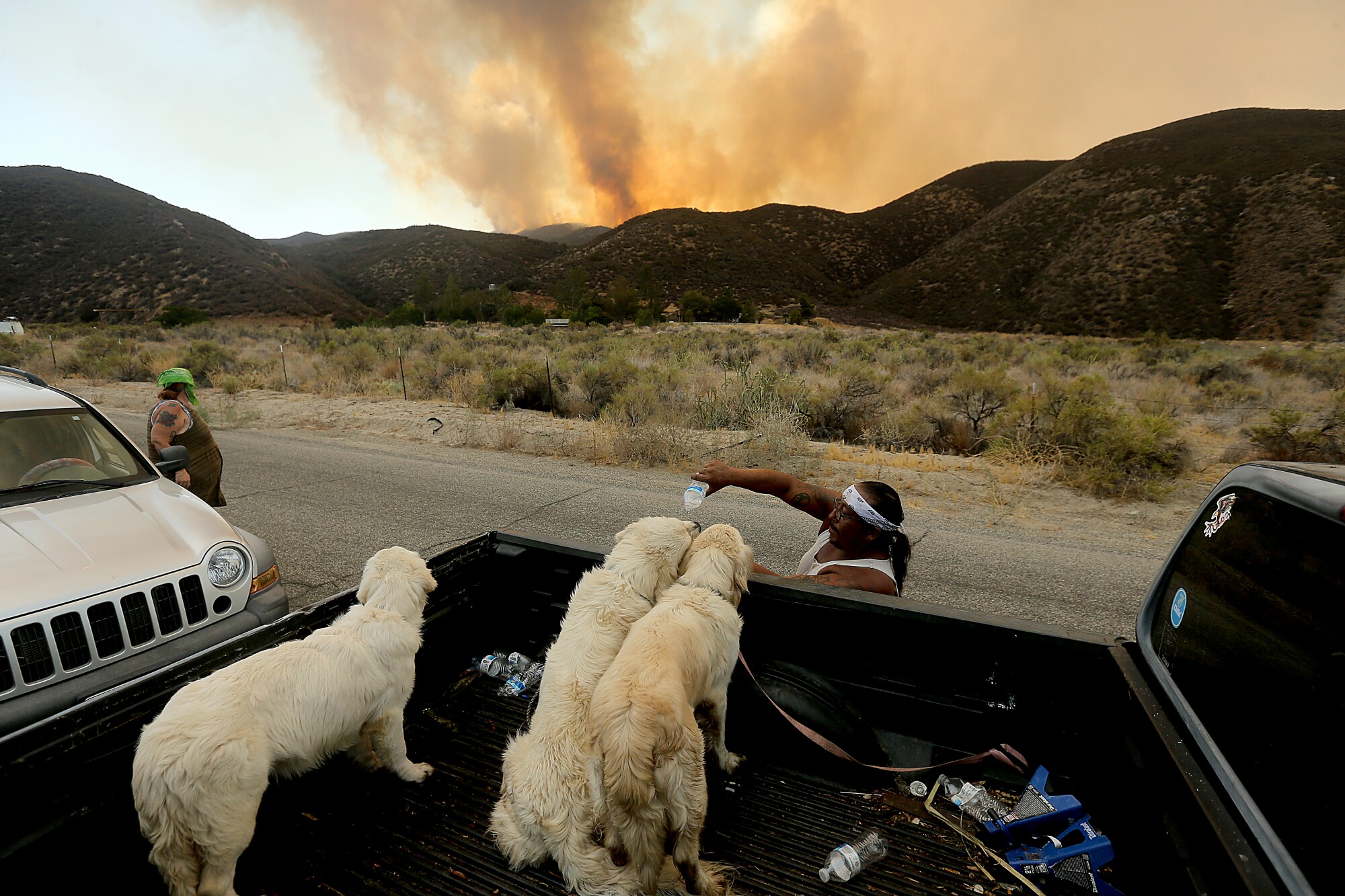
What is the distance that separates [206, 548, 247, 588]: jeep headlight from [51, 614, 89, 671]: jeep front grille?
607 millimetres

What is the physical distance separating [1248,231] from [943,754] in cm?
5953

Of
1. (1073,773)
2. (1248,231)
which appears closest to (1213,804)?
(1073,773)

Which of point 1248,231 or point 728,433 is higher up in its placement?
point 1248,231

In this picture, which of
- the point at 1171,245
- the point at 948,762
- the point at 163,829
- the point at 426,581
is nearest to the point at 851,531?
the point at 948,762

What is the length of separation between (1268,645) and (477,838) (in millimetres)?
2569

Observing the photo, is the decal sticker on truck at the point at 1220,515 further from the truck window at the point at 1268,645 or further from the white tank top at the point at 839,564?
the white tank top at the point at 839,564

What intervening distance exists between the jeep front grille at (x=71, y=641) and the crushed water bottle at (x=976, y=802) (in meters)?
3.93

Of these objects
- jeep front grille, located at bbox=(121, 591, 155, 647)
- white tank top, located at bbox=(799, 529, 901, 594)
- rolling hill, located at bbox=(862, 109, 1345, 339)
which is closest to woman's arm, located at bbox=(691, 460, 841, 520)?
white tank top, located at bbox=(799, 529, 901, 594)

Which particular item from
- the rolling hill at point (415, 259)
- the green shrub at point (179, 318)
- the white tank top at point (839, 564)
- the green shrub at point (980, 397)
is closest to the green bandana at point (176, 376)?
the white tank top at point (839, 564)

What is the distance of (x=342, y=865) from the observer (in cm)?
218

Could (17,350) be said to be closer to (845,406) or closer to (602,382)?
(602,382)

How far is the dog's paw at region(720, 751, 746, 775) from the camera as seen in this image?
265cm

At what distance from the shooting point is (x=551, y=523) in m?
7.10

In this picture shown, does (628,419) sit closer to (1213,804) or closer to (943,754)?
(943,754)
